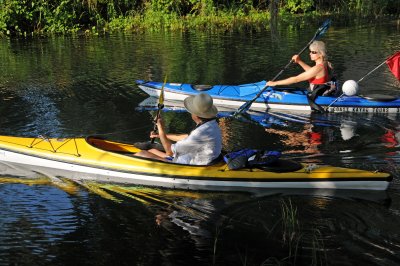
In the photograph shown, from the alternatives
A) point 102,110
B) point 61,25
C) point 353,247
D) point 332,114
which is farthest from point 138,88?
point 61,25

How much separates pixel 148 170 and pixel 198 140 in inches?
31.3

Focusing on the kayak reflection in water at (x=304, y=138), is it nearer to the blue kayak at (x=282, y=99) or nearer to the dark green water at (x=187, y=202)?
the dark green water at (x=187, y=202)

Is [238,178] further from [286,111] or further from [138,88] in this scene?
[138,88]

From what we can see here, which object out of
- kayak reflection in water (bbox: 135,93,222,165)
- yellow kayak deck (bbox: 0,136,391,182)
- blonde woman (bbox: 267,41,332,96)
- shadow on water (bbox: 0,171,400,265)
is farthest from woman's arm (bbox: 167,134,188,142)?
blonde woman (bbox: 267,41,332,96)

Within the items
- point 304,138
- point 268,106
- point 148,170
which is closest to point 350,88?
point 268,106

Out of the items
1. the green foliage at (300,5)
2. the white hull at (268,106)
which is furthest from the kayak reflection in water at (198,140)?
the green foliage at (300,5)

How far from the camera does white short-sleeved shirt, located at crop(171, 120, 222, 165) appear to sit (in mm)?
6420

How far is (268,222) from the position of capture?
582cm

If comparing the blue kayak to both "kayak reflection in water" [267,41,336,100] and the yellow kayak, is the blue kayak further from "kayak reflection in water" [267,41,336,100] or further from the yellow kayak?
the yellow kayak

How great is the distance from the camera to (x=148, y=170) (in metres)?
6.82

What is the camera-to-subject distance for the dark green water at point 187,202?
526cm

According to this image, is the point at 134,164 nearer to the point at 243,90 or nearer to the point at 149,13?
the point at 243,90

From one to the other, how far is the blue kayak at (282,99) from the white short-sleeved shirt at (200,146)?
13.6 ft

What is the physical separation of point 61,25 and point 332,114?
16.4 m
